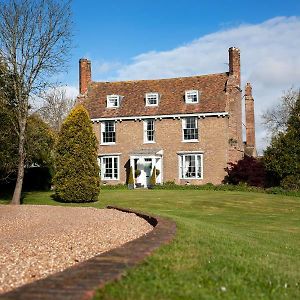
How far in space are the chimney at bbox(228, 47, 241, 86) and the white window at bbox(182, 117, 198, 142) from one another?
5.68 m

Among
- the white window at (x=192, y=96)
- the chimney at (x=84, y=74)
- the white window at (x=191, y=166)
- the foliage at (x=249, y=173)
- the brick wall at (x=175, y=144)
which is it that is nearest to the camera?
the foliage at (x=249, y=173)

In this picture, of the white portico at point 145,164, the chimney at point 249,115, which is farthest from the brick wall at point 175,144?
the chimney at point 249,115

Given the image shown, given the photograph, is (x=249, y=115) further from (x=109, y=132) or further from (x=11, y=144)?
(x=11, y=144)

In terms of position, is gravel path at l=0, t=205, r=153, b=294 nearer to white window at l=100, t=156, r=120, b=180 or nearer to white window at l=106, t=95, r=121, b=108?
white window at l=100, t=156, r=120, b=180

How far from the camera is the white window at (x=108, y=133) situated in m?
43.0

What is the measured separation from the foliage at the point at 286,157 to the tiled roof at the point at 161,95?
17.5 feet

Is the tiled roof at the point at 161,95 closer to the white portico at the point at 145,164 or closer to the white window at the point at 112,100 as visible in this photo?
the white window at the point at 112,100

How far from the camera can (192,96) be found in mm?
41531

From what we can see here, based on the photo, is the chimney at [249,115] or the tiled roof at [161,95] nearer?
the tiled roof at [161,95]

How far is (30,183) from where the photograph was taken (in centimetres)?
3709

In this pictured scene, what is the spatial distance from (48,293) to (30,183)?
33706mm

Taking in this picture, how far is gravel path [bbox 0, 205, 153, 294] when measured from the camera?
7816mm

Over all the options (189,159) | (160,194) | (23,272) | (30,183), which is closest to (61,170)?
(160,194)

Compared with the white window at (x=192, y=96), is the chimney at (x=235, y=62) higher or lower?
higher
